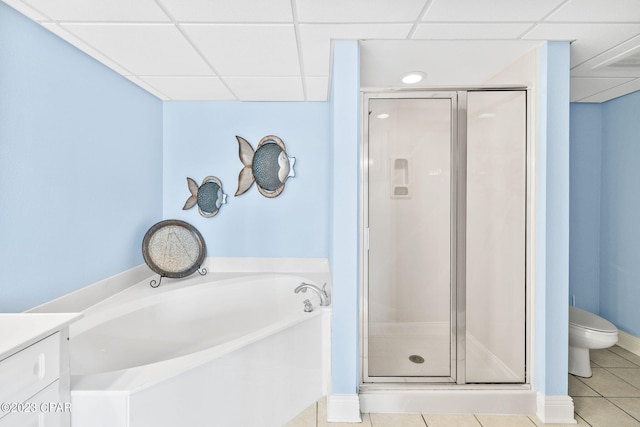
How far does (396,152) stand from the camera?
2172 millimetres

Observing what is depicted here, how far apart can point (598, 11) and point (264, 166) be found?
2372 millimetres

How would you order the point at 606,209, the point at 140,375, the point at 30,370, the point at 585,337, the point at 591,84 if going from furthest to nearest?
the point at 606,209 → the point at 591,84 → the point at 585,337 → the point at 140,375 → the point at 30,370

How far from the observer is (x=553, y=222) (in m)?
1.87

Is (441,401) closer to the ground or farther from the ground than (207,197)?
closer to the ground

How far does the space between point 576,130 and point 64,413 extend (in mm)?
3966

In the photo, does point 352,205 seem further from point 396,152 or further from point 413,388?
point 413,388

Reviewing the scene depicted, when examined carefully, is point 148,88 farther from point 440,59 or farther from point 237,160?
point 440,59

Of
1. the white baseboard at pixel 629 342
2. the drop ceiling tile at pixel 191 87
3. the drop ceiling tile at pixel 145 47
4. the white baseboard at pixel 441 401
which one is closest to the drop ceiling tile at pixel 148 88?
the drop ceiling tile at pixel 191 87

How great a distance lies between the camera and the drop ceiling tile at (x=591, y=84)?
2.39m

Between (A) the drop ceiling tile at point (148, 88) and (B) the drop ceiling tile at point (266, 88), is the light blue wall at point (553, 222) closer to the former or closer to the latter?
(B) the drop ceiling tile at point (266, 88)

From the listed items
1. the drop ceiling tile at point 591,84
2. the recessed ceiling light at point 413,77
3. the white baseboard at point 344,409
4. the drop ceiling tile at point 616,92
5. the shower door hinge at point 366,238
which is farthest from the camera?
the drop ceiling tile at point 616,92

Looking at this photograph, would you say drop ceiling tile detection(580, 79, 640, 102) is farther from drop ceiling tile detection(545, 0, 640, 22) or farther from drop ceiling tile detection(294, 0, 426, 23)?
drop ceiling tile detection(294, 0, 426, 23)

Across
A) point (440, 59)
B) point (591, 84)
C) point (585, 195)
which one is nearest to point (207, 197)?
point (440, 59)

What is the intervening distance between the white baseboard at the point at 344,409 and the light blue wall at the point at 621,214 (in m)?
2.55
